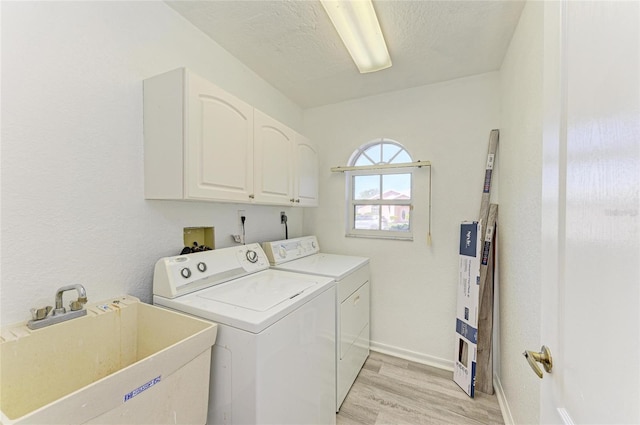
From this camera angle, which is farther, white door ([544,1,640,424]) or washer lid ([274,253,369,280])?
washer lid ([274,253,369,280])

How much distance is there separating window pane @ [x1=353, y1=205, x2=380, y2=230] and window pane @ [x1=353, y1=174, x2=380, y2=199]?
4.6 inches

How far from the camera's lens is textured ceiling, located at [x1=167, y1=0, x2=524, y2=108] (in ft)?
4.79

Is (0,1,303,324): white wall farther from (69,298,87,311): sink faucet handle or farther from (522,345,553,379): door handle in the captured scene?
(522,345,553,379): door handle

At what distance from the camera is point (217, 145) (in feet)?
4.70

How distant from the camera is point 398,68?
2.05m

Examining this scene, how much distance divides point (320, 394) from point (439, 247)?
1.54m

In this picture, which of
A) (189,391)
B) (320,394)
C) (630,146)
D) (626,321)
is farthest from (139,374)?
(630,146)

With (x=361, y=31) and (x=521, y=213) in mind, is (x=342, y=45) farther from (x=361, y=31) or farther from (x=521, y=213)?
(x=521, y=213)

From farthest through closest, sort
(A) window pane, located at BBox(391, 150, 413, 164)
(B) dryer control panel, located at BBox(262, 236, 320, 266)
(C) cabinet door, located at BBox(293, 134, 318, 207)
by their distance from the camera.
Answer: (A) window pane, located at BBox(391, 150, 413, 164)
(C) cabinet door, located at BBox(293, 134, 318, 207)
(B) dryer control panel, located at BBox(262, 236, 320, 266)

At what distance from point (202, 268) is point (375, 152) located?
1.98 meters

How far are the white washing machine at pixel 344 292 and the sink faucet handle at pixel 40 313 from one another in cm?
123

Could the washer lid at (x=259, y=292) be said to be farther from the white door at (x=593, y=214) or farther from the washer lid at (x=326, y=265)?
the white door at (x=593, y=214)

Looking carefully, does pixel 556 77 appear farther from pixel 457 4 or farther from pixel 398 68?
pixel 398 68

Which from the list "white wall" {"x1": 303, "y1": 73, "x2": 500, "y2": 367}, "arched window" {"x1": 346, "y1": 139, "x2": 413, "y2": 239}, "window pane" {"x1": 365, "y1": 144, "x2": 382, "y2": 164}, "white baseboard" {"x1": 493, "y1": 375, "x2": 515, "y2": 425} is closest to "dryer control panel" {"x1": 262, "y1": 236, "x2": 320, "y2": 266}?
"white wall" {"x1": 303, "y1": 73, "x2": 500, "y2": 367}
